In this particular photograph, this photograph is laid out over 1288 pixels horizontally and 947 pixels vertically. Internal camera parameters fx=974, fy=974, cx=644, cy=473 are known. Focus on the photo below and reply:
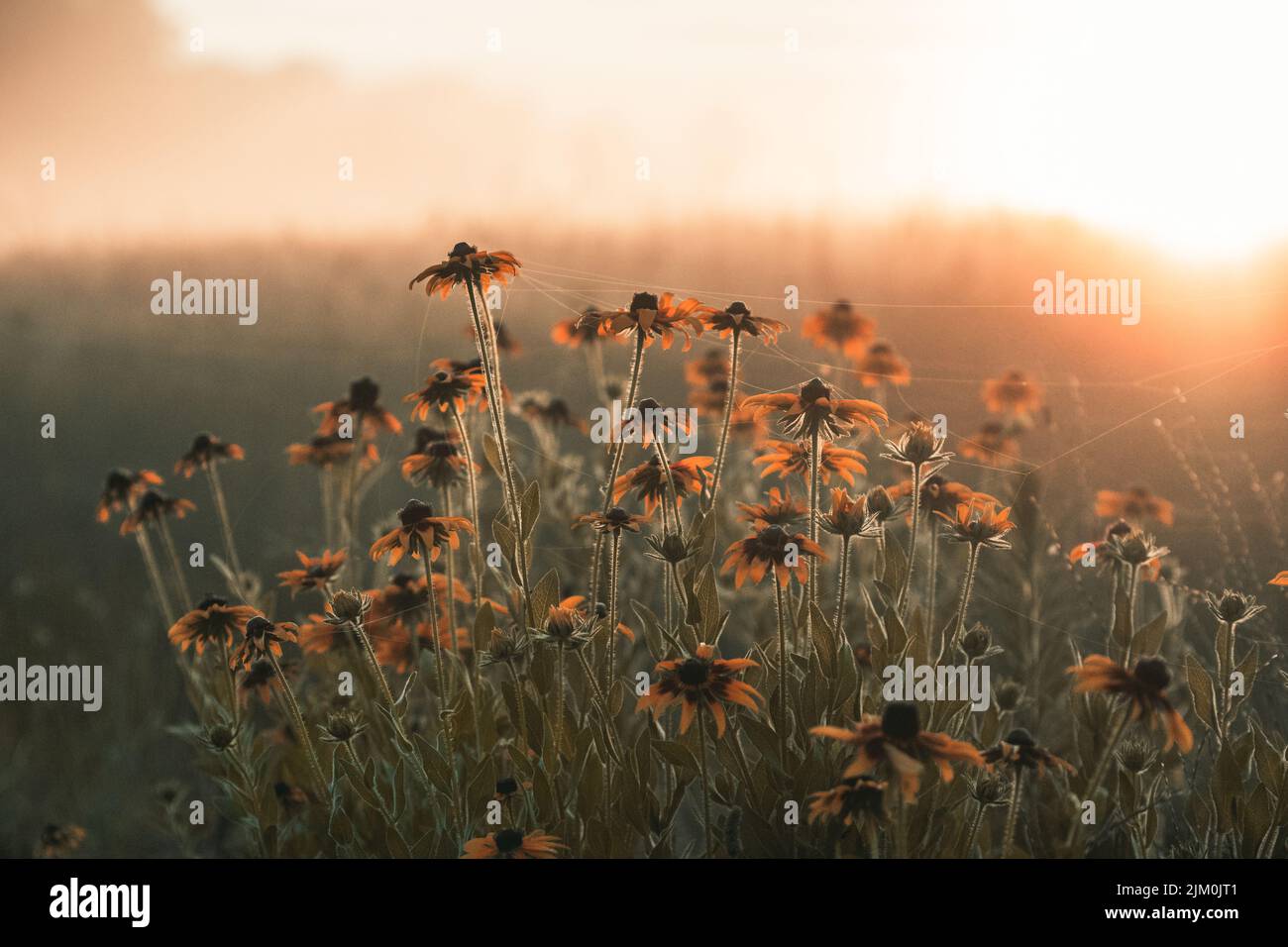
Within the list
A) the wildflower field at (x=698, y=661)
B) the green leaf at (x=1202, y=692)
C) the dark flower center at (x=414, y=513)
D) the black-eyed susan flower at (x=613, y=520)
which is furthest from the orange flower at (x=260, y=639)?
the green leaf at (x=1202, y=692)

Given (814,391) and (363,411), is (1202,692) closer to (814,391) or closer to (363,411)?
(814,391)

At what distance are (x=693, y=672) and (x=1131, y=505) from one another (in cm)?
223

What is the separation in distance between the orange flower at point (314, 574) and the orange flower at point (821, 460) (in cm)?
107

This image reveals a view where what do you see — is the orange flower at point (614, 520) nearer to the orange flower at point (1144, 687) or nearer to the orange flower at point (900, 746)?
the orange flower at point (900, 746)

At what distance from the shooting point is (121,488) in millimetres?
2756

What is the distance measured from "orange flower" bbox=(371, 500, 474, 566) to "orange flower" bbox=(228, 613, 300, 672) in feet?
0.77

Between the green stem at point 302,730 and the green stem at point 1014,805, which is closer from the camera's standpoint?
the green stem at point 1014,805

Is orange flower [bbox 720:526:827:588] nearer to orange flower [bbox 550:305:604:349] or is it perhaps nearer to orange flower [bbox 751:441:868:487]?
orange flower [bbox 751:441:868:487]

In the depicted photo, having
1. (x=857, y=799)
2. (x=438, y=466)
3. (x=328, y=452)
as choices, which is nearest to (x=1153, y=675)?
(x=857, y=799)

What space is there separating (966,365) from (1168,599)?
3.21ft

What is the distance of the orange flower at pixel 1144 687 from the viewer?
1655 mm

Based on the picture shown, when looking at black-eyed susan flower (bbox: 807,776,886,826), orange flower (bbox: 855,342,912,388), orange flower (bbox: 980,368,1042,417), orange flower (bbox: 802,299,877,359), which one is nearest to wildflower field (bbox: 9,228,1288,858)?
black-eyed susan flower (bbox: 807,776,886,826)
